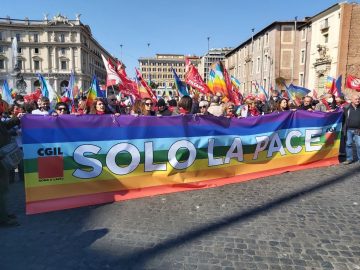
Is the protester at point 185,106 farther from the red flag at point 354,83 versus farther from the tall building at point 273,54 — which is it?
the tall building at point 273,54

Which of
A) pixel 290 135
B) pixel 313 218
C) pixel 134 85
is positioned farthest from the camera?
pixel 134 85

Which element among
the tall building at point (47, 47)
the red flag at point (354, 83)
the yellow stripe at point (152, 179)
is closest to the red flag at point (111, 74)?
the yellow stripe at point (152, 179)

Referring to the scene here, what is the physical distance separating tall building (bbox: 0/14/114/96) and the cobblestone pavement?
97.5 meters

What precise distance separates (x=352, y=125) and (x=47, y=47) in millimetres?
105154

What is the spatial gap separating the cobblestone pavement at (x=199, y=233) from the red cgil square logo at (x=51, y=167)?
23.6 inches

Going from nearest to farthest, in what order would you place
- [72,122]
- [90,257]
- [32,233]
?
[90,257], [32,233], [72,122]

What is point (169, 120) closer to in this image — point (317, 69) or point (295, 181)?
point (295, 181)

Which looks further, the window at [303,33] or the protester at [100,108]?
the window at [303,33]

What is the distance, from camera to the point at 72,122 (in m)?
5.11

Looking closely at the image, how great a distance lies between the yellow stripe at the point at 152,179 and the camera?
498 cm

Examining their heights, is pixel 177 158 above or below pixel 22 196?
above

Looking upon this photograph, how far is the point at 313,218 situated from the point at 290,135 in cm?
281

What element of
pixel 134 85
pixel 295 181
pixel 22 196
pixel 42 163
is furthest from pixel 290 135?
pixel 22 196

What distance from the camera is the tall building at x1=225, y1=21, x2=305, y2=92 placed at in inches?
1868
